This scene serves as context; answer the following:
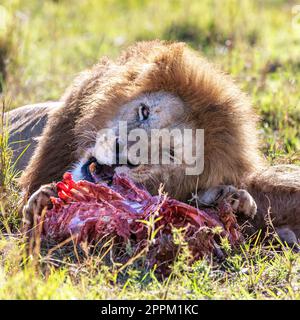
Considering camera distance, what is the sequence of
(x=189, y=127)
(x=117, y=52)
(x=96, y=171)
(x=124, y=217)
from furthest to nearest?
(x=117, y=52) < (x=96, y=171) < (x=189, y=127) < (x=124, y=217)

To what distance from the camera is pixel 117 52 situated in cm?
870

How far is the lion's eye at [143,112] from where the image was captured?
412 centimetres

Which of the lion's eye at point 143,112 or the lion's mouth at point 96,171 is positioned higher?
the lion's eye at point 143,112

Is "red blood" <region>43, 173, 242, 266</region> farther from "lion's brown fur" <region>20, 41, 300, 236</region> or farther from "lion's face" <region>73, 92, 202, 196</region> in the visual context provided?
Result: "lion's brown fur" <region>20, 41, 300, 236</region>

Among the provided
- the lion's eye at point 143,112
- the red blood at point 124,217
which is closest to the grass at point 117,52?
the red blood at point 124,217

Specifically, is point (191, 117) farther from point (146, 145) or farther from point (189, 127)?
point (146, 145)

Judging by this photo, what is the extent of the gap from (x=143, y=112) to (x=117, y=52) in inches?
183

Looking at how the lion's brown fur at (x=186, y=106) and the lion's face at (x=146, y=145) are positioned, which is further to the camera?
the lion's brown fur at (x=186, y=106)

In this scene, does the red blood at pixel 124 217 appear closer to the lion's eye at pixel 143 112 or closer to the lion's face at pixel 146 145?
the lion's face at pixel 146 145

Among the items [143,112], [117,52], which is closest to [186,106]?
[143,112]

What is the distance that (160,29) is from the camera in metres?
9.80
